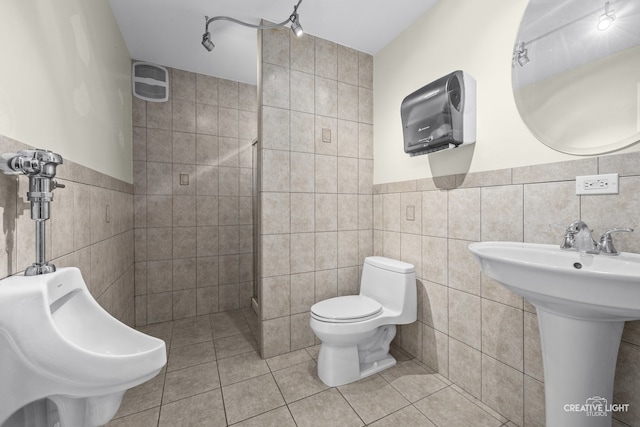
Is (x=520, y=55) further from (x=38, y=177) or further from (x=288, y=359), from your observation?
(x=288, y=359)

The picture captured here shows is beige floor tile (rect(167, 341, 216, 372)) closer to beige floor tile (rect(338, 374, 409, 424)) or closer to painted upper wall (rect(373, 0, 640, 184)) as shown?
beige floor tile (rect(338, 374, 409, 424))

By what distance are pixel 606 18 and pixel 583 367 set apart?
1.31 meters

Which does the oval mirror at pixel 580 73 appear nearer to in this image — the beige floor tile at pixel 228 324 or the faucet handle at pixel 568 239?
the faucet handle at pixel 568 239

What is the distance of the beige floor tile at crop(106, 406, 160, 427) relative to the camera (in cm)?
133

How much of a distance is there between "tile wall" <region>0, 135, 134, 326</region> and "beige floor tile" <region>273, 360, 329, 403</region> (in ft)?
3.78

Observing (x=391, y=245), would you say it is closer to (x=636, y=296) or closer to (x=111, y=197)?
(x=636, y=296)

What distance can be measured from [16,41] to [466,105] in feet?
6.06

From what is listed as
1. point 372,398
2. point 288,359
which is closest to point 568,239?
point 372,398

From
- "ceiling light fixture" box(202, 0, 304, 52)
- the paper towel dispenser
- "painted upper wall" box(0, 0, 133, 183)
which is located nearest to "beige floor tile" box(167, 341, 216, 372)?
"painted upper wall" box(0, 0, 133, 183)

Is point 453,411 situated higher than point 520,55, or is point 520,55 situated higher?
point 520,55

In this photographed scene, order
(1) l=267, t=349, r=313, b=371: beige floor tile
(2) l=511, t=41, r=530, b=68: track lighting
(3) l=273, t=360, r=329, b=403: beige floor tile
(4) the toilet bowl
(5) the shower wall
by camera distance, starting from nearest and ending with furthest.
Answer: (4) the toilet bowl, (2) l=511, t=41, r=530, b=68: track lighting, (3) l=273, t=360, r=329, b=403: beige floor tile, (1) l=267, t=349, r=313, b=371: beige floor tile, (5) the shower wall

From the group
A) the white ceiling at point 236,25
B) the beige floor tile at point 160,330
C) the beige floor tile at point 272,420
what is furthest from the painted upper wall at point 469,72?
the beige floor tile at point 160,330

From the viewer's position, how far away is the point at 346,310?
166 centimetres

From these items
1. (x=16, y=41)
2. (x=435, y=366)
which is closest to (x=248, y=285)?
(x=435, y=366)
